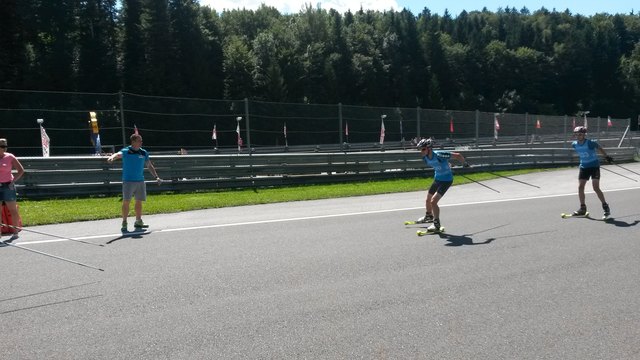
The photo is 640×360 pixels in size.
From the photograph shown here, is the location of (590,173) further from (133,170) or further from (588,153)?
(133,170)

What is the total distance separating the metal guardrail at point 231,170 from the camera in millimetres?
13938

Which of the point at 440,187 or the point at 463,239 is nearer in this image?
the point at 463,239

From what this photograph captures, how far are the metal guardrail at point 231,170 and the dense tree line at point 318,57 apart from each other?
2879cm

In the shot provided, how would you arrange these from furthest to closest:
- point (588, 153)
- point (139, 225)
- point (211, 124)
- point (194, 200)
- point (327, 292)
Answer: point (211, 124) → point (194, 200) → point (588, 153) → point (139, 225) → point (327, 292)

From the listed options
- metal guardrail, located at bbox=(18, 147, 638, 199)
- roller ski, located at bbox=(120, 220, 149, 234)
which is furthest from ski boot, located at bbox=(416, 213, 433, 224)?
metal guardrail, located at bbox=(18, 147, 638, 199)

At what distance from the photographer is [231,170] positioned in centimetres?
1616

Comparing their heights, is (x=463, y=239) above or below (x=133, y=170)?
below

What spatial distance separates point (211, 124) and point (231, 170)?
467 cm

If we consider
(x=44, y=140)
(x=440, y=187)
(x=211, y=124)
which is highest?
(x=211, y=124)

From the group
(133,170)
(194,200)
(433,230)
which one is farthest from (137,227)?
(433,230)

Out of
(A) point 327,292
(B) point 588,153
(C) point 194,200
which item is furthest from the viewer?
(C) point 194,200

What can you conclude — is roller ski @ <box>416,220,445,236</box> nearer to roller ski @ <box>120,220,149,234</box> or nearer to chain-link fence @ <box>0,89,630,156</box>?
roller ski @ <box>120,220,149,234</box>

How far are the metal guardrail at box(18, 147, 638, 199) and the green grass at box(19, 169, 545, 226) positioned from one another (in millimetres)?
418

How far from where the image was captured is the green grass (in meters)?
11.4
